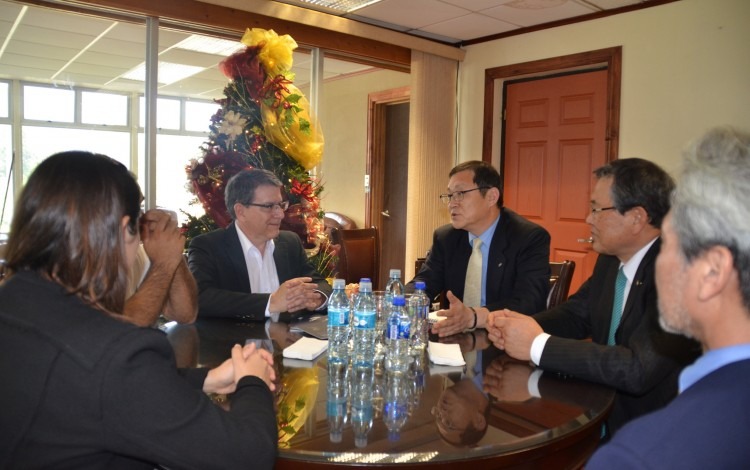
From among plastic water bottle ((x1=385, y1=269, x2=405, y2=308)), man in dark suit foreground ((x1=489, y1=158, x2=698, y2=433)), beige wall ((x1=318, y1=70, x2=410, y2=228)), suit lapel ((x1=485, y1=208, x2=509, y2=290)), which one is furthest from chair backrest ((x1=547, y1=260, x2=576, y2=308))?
beige wall ((x1=318, y1=70, x2=410, y2=228))

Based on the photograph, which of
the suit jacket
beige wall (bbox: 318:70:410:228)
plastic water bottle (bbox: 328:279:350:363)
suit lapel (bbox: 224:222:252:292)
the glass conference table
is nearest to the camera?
the suit jacket

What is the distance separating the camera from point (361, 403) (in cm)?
142

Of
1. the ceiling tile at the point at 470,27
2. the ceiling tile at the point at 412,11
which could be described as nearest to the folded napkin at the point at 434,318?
the ceiling tile at the point at 412,11

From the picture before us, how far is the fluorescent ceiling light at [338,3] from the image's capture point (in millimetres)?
4715

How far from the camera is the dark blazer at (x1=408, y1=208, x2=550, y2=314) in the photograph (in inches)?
104

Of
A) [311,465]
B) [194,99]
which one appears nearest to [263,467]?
[311,465]

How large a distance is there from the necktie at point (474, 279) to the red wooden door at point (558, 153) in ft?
7.86

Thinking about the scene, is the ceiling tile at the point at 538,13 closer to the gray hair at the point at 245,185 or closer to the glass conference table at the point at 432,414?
the gray hair at the point at 245,185

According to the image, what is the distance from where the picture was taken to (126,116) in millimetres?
4602

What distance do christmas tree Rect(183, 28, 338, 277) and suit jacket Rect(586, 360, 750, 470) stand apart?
8.86 ft

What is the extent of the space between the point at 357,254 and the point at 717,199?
3000mm

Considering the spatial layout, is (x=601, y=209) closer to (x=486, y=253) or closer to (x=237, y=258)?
(x=486, y=253)

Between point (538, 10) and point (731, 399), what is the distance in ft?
14.9

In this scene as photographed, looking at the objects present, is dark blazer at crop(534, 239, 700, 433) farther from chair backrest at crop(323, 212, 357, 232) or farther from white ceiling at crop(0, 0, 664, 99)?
chair backrest at crop(323, 212, 357, 232)
